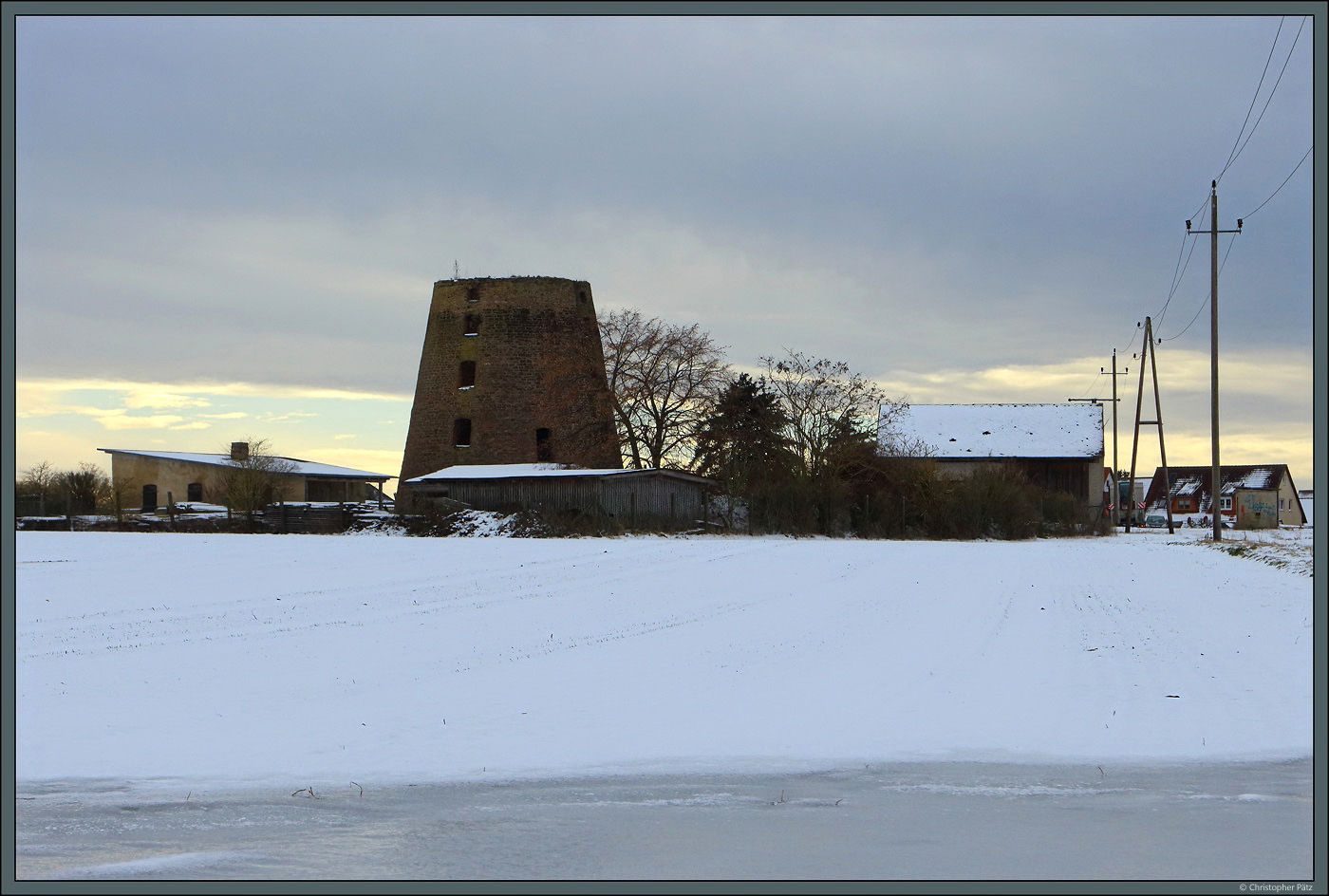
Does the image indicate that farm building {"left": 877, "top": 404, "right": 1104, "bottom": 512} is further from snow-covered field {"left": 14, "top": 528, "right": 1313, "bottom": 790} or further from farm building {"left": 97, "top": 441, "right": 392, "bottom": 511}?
snow-covered field {"left": 14, "top": 528, "right": 1313, "bottom": 790}

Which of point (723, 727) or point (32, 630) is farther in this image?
point (32, 630)

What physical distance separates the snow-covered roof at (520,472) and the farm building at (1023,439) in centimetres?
2153

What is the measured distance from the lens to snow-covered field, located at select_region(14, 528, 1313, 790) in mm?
9461

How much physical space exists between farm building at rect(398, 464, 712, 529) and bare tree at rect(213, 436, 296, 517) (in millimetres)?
6267

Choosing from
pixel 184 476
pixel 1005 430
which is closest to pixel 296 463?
pixel 184 476

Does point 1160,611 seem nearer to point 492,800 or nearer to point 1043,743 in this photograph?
point 1043,743

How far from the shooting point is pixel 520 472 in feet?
171

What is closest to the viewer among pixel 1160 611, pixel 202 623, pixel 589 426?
pixel 202 623

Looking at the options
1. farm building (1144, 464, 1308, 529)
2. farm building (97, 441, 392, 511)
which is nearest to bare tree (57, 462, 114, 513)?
farm building (97, 441, 392, 511)

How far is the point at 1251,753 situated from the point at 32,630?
41.0 feet

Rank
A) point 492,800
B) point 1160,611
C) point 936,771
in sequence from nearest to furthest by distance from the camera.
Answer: point 492,800 < point 936,771 < point 1160,611

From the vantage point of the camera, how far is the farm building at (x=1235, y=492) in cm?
10288

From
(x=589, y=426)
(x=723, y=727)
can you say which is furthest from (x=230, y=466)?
(x=723, y=727)

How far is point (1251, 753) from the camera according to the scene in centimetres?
931
